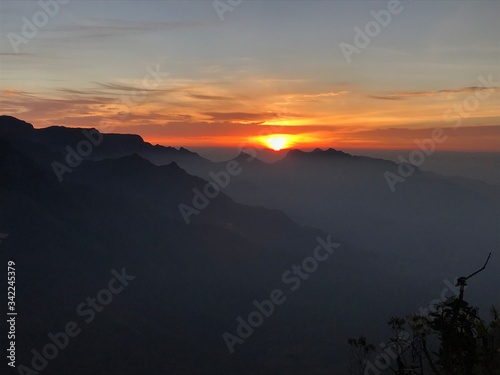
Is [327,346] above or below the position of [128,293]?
above

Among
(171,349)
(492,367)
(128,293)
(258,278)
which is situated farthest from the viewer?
(258,278)

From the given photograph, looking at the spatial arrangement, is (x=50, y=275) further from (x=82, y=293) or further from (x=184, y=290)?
(x=184, y=290)

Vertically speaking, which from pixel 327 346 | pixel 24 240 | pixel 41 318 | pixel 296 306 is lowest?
pixel 41 318

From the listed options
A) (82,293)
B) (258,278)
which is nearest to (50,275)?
(82,293)

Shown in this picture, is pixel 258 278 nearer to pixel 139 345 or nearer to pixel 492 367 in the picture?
pixel 139 345

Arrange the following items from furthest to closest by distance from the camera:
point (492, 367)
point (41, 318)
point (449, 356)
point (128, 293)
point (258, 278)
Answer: point (258, 278) → point (128, 293) → point (41, 318) → point (492, 367) → point (449, 356)

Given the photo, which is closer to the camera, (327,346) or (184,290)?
(327,346)

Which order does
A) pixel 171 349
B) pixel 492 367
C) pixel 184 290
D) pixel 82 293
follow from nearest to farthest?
1. pixel 492 367
2. pixel 171 349
3. pixel 82 293
4. pixel 184 290

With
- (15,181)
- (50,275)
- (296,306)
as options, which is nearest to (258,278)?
(296,306)

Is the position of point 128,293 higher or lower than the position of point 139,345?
higher
